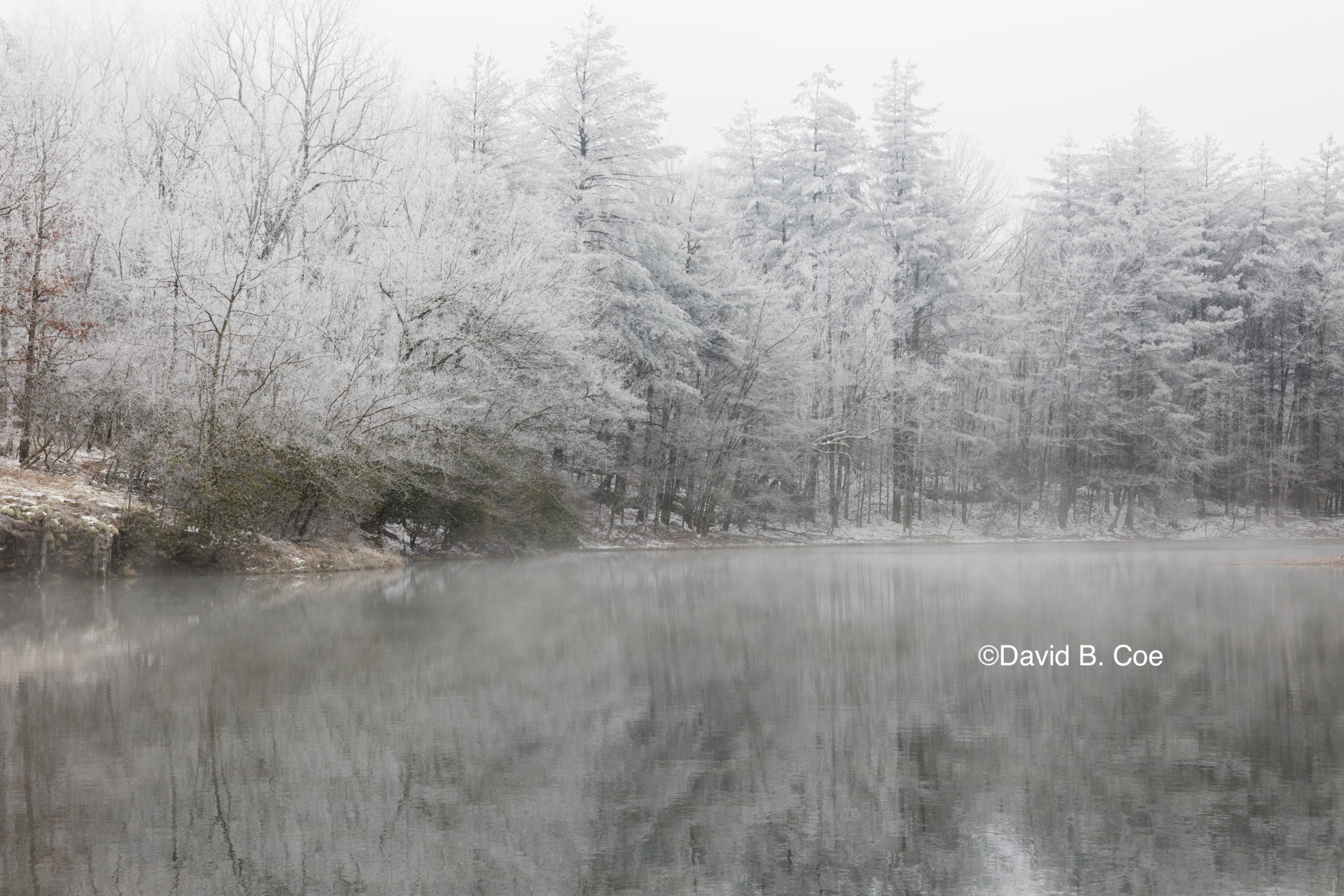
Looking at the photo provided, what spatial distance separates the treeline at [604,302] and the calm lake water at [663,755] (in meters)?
9.10

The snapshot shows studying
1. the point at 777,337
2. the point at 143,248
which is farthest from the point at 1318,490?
the point at 143,248

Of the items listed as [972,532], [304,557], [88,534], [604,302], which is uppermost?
[604,302]

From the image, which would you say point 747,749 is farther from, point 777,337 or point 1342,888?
point 777,337

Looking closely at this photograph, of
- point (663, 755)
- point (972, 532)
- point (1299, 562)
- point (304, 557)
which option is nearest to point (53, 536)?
point (304, 557)

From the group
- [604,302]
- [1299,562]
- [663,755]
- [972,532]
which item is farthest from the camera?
[972,532]

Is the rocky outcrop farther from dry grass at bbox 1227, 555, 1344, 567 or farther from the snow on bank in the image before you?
dry grass at bbox 1227, 555, 1344, 567

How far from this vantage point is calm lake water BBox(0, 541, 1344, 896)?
430 cm

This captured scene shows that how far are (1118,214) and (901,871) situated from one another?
136 ft

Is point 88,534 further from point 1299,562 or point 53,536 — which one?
point 1299,562

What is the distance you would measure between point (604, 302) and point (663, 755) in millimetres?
25644

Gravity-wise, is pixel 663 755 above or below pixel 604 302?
below

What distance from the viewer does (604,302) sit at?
31.0 metres

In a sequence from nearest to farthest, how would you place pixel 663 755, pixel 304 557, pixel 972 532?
pixel 663 755 → pixel 304 557 → pixel 972 532

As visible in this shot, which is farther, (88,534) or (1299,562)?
(1299,562)
